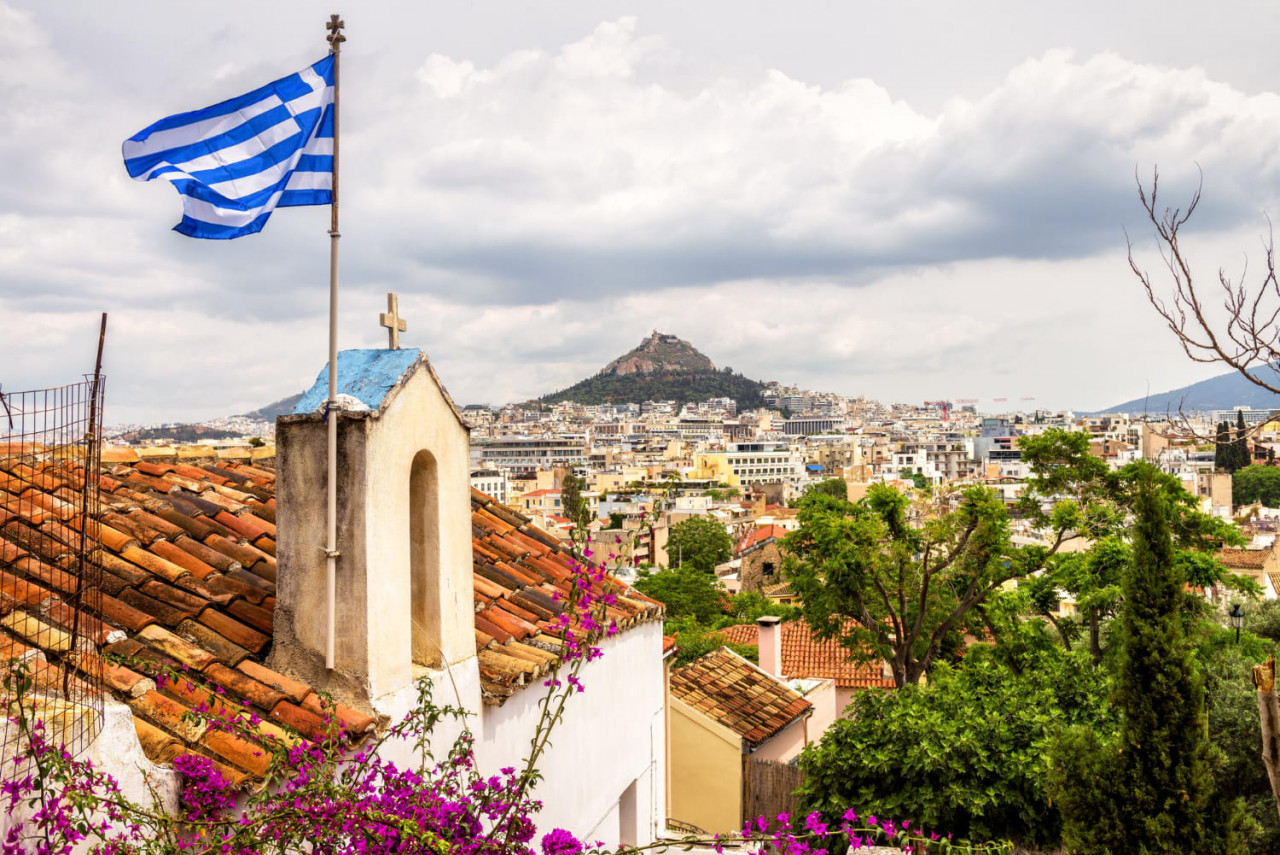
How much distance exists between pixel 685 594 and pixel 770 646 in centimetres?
2461

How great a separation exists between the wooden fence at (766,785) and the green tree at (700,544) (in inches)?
2097

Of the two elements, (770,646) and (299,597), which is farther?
(770,646)

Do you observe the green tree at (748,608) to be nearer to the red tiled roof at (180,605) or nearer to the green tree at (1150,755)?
the green tree at (1150,755)

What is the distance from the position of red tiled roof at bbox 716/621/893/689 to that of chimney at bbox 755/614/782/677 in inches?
70.9

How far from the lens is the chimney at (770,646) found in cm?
1800

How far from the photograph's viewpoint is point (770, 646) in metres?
18.1

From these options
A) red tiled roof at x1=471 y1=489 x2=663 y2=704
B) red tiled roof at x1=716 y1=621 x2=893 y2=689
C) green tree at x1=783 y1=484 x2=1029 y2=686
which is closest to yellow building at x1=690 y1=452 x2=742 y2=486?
red tiled roof at x1=716 y1=621 x2=893 y2=689

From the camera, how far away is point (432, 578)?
4.73m

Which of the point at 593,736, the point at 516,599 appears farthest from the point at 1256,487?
the point at 516,599

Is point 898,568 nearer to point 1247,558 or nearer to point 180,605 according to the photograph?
point 180,605

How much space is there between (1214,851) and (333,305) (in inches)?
280

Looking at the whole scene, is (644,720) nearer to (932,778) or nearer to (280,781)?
(932,778)

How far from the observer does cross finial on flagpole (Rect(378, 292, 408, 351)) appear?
478 cm

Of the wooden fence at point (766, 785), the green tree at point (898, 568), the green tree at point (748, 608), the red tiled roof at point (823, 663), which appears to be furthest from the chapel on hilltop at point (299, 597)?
the green tree at point (748, 608)
